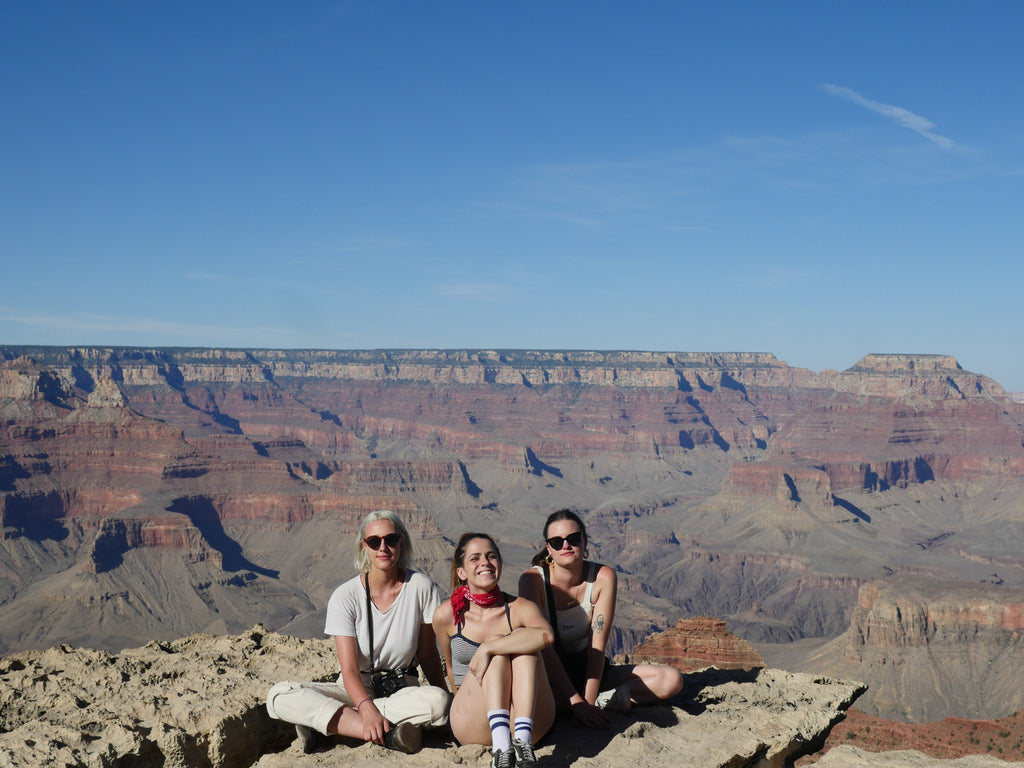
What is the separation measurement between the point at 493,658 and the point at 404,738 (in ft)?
4.14

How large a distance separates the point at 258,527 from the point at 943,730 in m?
136

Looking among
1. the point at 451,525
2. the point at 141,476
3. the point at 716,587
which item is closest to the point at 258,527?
the point at 141,476

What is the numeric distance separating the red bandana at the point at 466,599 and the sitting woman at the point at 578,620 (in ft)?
2.68

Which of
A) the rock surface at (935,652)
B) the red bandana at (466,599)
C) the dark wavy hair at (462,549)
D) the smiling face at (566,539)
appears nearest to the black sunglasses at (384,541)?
the dark wavy hair at (462,549)

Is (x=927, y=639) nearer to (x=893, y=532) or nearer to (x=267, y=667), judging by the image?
(x=267, y=667)

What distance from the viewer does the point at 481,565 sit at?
9156 mm

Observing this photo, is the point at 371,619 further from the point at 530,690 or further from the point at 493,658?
the point at 530,690

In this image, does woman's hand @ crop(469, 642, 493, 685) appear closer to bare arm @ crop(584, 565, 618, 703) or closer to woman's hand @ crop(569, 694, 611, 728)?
woman's hand @ crop(569, 694, 611, 728)

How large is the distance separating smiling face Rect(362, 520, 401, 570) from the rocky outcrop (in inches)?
1278

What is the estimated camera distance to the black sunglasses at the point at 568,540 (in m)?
10.3

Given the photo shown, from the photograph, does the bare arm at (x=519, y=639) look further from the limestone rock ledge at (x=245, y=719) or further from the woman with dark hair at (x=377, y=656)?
the limestone rock ledge at (x=245, y=719)

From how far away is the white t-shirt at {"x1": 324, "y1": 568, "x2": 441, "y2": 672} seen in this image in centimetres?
995

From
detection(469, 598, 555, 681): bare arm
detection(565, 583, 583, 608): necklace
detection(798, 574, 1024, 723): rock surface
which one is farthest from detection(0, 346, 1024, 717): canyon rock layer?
detection(469, 598, 555, 681): bare arm

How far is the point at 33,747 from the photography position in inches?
359
